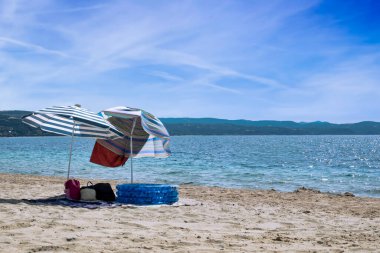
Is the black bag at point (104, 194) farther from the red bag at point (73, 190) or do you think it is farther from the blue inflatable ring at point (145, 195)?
the red bag at point (73, 190)

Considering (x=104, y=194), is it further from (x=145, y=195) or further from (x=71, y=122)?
(x=71, y=122)

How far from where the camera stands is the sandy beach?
6016mm

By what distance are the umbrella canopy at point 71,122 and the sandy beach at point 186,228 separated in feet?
6.31

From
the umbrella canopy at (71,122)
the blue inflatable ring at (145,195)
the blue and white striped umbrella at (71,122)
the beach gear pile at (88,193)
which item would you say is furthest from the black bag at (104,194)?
the blue and white striped umbrella at (71,122)

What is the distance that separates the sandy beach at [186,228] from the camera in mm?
6016

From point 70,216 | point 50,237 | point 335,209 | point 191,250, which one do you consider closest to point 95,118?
point 70,216

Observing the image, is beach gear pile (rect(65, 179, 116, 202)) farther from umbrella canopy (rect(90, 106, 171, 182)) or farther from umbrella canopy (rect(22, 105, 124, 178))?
umbrella canopy (rect(90, 106, 171, 182))

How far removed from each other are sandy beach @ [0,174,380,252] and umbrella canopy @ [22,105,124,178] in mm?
1924

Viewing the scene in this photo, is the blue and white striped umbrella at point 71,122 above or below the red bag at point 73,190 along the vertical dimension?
above

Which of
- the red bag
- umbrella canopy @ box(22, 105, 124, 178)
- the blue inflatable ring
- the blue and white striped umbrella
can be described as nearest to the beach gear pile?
the red bag

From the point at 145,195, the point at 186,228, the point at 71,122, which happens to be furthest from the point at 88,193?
the point at 186,228

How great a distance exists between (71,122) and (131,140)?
1.77m

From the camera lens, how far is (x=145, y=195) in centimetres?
1070

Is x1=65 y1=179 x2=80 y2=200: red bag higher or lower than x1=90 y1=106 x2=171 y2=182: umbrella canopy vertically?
lower
